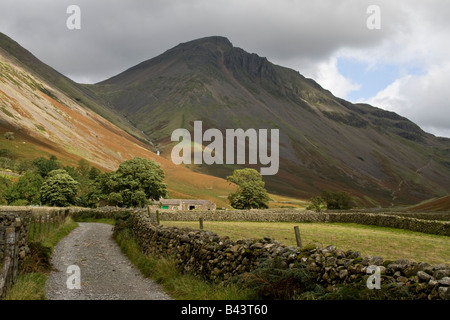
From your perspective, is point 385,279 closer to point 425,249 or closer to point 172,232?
point 172,232

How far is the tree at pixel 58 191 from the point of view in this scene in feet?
267

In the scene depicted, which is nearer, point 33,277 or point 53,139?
point 33,277

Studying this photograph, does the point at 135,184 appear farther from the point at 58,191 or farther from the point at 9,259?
the point at 9,259

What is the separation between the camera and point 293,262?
1061 centimetres

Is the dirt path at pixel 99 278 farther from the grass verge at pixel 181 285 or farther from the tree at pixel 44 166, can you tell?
the tree at pixel 44 166

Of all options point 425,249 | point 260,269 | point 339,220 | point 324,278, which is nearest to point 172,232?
point 260,269

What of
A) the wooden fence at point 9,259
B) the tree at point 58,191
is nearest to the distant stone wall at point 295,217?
the tree at point 58,191

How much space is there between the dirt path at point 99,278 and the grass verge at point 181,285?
1.09 ft

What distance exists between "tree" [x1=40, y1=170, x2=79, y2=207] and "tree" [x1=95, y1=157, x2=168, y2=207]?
1038 centimetres

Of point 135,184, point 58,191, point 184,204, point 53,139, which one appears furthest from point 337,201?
point 53,139

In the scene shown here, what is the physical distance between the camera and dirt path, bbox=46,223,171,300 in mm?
12688

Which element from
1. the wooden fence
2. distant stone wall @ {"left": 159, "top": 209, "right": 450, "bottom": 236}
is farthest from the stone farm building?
the wooden fence

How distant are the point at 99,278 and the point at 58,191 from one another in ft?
239
